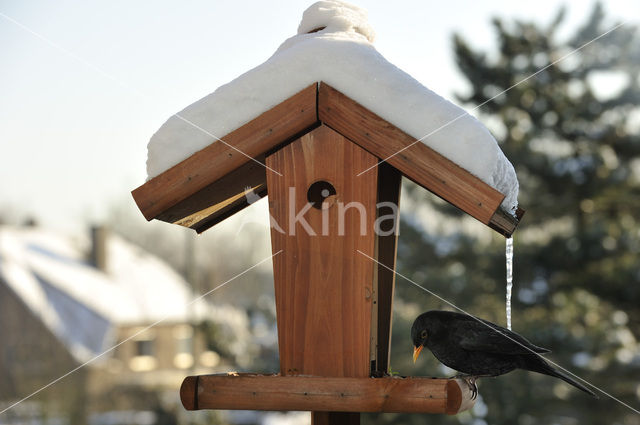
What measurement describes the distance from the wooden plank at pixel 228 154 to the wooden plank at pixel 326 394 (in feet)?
2.25

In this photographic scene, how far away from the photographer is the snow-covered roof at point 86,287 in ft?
67.3

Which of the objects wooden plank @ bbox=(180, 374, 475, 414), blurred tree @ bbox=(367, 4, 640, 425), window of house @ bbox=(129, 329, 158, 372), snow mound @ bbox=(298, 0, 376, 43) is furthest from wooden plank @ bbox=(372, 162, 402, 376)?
window of house @ bbox=(129, 329, 158, 372)

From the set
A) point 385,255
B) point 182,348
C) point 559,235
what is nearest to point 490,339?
point 385,255

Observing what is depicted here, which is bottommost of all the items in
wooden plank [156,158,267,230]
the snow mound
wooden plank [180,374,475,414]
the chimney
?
wooden plank [180,374,475,414]

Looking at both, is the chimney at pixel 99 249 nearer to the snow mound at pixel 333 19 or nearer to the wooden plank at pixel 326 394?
the snow mound at pixel 333 19

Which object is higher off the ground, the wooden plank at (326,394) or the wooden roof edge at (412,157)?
the wooden roof edge at (412,157)

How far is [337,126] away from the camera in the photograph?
8.81ft

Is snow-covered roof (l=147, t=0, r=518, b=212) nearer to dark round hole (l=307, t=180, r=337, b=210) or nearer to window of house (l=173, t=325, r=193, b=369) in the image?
dark round hole (l=307, t=180, r=337, b=210)

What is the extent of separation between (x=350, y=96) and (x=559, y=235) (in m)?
10.3

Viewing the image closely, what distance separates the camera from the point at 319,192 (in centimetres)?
279

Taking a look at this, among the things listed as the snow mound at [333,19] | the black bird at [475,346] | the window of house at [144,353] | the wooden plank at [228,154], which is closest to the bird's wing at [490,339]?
the black bird at [475,346]

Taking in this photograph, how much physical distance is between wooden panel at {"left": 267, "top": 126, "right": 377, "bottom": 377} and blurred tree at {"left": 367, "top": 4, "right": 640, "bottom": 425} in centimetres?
904

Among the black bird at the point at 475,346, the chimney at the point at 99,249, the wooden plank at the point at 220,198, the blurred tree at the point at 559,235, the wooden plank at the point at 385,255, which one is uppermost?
the chimney at the point at 99,249

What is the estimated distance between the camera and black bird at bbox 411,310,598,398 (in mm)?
2721
